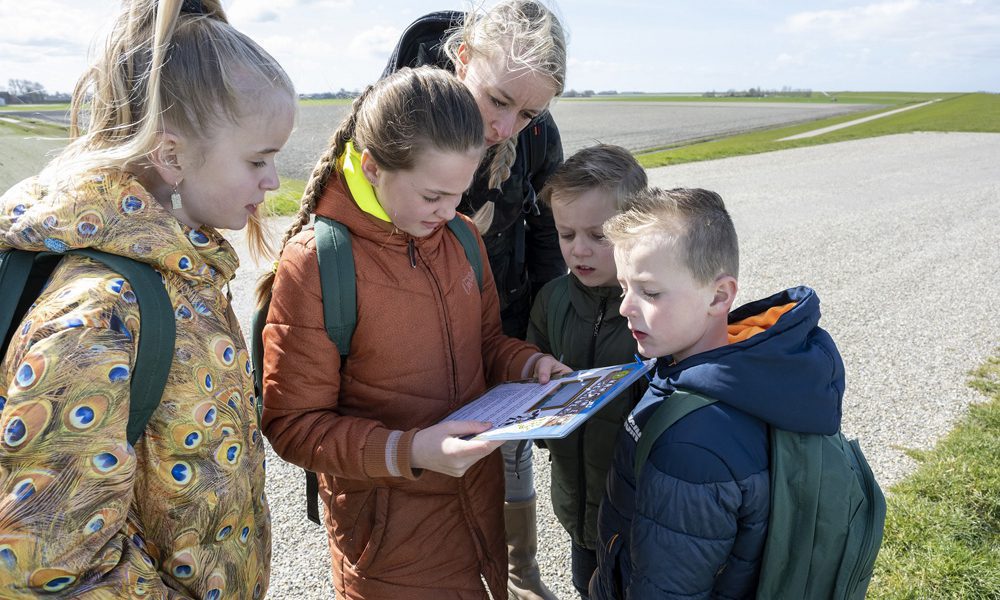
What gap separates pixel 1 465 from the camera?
125cm

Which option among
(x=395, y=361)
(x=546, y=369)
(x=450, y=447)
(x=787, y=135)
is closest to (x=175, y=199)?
(x=395, y=361)

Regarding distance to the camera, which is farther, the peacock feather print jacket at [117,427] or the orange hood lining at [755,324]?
the orange hood lining at [755,324]

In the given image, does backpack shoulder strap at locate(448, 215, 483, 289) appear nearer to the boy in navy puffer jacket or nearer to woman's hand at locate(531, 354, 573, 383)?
woman's hand at locate(531, 354, 573, 383)

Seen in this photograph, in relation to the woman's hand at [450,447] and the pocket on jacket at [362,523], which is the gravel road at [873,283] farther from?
the woman's hand at [450,447]

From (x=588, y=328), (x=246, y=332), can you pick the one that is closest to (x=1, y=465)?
(x=588, y=328)

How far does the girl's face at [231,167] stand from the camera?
172 cm

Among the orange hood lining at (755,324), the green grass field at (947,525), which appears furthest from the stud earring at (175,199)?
the green grass field at (947,525)

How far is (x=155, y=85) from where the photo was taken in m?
1.61

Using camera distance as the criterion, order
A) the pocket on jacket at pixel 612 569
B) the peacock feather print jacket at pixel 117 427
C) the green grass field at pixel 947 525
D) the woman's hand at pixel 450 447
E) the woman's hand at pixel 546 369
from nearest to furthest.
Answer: the peacock feather print jacket at pixel 117 427 → the woman's hand at pixel 450 447 → the pocket on jacket at pixel 612 569 → the woman's hand at pixel 546 369 → the green grass field at pixel 947 525

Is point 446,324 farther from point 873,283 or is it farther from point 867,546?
point 873,283

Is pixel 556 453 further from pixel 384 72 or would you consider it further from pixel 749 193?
pixel 749 193

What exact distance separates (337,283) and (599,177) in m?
1.11

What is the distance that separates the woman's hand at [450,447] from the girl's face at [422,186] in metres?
0.60

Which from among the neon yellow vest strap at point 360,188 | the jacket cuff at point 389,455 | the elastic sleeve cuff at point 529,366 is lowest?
the jacket cuff at point 389,455
